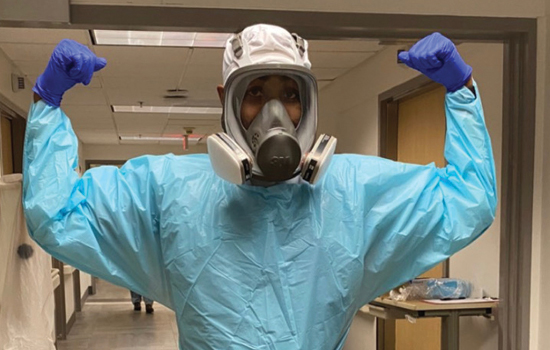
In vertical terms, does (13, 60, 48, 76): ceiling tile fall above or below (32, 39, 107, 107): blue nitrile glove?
above

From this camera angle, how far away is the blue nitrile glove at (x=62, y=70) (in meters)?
1.17

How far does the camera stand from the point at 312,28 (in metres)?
1.97

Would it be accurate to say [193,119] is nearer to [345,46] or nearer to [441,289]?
[345,46]

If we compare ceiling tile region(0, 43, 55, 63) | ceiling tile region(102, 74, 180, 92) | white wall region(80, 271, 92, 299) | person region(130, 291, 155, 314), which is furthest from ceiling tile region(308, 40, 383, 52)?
white wall region(80, 271, 92, 299)

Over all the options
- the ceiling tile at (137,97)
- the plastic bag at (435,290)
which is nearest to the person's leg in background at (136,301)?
the ceiling tile at (137,97)

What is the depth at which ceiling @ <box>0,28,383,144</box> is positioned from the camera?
3.10 meters

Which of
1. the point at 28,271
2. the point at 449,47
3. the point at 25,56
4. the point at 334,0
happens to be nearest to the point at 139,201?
the point at 449,47

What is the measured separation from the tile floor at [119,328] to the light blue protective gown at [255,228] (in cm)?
416

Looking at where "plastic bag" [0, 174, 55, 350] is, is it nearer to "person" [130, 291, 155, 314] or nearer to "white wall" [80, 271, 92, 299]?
"person" [130, 291, 155, 314]

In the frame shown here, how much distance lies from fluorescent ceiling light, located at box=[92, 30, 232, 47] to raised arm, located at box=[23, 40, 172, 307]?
177 cm

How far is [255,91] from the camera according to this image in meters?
1.24

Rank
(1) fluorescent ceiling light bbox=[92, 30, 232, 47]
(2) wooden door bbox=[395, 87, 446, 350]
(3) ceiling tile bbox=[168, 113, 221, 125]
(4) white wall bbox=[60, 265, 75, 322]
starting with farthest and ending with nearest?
1. (3) ceiling tile bbox=[168, 113, 221, 125]
2. (4) white wall bbox=[60, 265, 75, 322]
3. (2) wooden door bbox=[395, 87, 446, 350]
4. (1) fluorescent ceiling light bbox=[92, 30, 232, 47]

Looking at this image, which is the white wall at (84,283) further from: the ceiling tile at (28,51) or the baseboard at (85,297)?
the ceiling tile at (28,51)

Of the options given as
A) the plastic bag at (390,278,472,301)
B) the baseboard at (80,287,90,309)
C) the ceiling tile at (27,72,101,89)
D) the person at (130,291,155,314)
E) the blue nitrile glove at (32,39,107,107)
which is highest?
the ceiling tile at (27,72,101,89)
